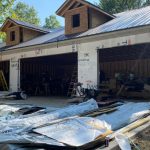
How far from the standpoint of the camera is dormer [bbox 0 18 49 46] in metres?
22.1

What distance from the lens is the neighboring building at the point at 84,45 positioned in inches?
559

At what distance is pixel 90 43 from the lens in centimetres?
1508

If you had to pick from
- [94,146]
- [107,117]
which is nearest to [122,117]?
[107,117]

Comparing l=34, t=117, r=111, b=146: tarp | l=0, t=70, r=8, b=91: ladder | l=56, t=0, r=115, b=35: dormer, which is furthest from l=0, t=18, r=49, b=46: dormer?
l=34, t=117, r=111, b=146: tarp

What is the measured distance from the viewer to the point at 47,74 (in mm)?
24156

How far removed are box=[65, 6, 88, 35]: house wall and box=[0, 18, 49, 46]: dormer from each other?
494 cm

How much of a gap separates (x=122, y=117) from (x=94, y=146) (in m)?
2.55

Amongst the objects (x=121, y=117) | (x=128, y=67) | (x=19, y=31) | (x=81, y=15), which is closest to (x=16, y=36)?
(x=19, y=31)

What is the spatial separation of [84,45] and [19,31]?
8376 millimetres

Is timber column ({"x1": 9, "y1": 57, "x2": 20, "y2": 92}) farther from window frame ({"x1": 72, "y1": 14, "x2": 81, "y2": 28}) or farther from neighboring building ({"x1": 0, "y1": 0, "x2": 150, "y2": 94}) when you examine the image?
window frame ({"x1": 72, "y1": 14, "x2": 81, "y2": 28})

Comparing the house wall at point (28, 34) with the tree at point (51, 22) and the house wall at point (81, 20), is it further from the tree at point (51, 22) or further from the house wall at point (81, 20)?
the tree at point (51, 22)

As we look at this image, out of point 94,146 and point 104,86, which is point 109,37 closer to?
point 104,86

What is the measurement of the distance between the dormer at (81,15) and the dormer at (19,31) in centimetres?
449

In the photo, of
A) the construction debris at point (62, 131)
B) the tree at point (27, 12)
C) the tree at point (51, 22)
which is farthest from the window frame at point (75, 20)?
the tree at point (51, 22)
